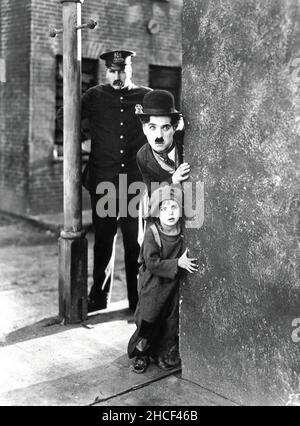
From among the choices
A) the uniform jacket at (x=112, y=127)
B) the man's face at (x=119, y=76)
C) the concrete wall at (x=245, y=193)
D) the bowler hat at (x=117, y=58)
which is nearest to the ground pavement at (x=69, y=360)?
the concrete wall at (x=245, y=193)

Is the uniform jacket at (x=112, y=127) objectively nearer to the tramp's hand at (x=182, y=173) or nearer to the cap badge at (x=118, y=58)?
the cap badge at (x=118, y=58)

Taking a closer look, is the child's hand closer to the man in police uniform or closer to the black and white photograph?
the black and white photograph

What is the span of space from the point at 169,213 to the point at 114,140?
157 cm

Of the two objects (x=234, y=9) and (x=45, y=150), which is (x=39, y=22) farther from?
(x=234, y=9)

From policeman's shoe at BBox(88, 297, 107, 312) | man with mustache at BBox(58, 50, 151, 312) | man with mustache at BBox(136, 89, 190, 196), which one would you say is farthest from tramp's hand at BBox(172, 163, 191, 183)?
policeman's shoe at BBox(88, 297, 107, 312)

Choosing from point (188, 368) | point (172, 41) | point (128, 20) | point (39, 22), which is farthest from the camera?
point (172, 41)

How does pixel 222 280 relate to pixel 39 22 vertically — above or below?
below

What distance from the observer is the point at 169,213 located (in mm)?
3742

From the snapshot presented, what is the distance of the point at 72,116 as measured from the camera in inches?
187

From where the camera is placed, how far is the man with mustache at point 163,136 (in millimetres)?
3740

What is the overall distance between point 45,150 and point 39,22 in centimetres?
210

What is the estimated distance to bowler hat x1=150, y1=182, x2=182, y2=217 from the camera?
3691mm

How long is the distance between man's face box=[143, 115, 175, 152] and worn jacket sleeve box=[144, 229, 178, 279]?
1.91 ft
